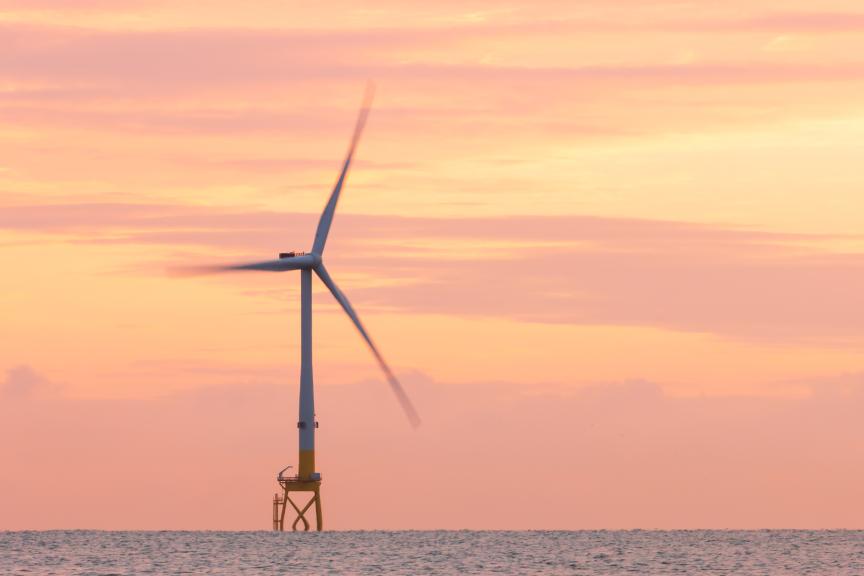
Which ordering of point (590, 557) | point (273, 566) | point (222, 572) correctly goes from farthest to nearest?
1. point (590, 557)
2. point (273, 566)
3. point (222, 572)

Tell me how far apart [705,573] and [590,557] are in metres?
35.3

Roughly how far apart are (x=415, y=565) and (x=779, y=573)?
119 feet

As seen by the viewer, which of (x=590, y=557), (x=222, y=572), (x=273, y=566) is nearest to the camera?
(x=222, y=572)

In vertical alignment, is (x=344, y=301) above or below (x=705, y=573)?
above

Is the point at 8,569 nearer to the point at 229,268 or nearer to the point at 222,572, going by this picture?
the point at 222,572

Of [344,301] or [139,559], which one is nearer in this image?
[139,559]

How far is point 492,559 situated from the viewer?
618ft

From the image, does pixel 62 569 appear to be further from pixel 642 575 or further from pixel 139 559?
pixel 642 575

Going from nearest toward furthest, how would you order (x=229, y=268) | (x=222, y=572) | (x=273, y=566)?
(x=222, y=572)
(x=273, y=566)
(x=229, y=268)

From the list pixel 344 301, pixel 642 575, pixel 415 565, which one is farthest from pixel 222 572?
pixel 344 301

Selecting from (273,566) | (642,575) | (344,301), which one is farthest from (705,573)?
(344,301)

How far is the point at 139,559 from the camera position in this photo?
183750mm

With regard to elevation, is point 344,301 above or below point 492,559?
above

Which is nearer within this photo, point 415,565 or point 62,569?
point 62,569
